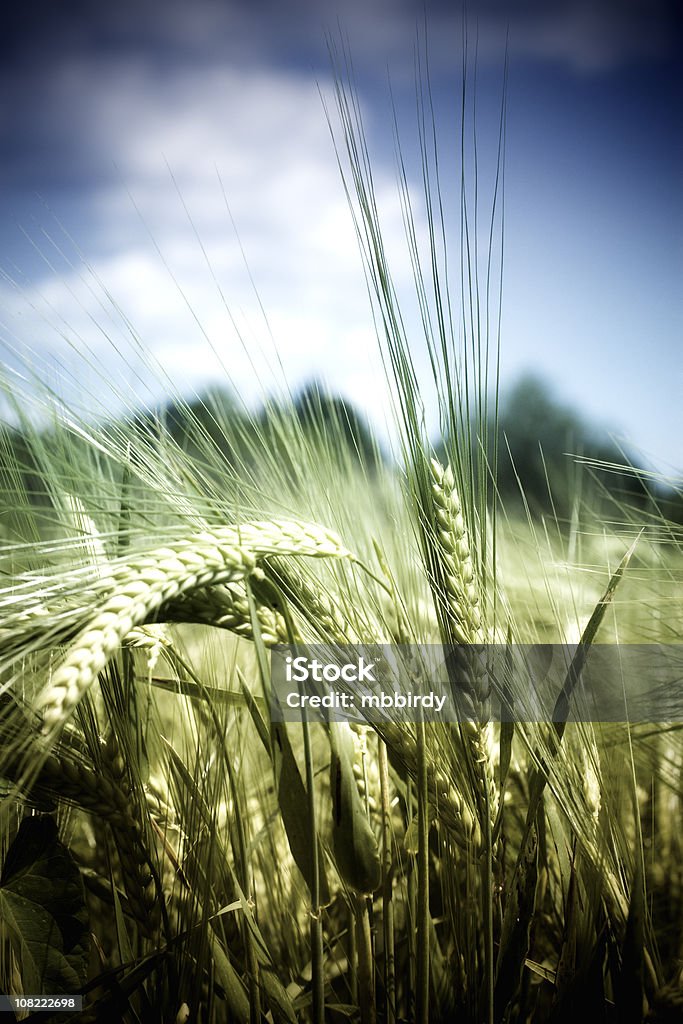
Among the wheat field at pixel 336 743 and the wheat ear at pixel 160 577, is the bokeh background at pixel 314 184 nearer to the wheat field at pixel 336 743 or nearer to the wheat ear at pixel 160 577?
the wheat field at pixel 336 743

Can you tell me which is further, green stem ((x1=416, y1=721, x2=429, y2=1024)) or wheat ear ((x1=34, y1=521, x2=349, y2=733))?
green stem ((x1=416, y1=721, x2=429, y2=1024))

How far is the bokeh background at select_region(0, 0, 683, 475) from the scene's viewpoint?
0.55m

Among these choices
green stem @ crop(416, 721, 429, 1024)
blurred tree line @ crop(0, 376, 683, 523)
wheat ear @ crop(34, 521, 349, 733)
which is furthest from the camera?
blurred tree line @ crop(0, 376, 683, 523)

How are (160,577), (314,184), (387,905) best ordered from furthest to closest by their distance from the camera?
1. (314,184)
2. (387,905)
3. (160,577)

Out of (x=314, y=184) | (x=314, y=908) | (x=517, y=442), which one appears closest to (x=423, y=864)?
(x=314, y=908)

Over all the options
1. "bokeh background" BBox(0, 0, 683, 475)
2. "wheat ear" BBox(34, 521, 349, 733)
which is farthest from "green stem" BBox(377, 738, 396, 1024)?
"bokeh background" BBox(0, 0, 683, 475)

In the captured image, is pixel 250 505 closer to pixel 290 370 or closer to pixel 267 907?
pixel 290 370

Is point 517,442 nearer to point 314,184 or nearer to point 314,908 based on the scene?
point 314,184

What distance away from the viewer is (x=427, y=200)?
53 centimetres

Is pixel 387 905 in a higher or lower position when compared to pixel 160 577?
lower

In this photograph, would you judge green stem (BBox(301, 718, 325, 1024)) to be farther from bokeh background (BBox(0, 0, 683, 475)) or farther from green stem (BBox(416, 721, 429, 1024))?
bokeh background (BBox(0, 0, 683, 475))

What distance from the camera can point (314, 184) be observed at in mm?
567

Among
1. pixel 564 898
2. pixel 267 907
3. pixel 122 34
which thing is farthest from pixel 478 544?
pixel 122 34

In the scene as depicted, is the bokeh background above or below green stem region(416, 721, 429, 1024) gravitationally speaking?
above
